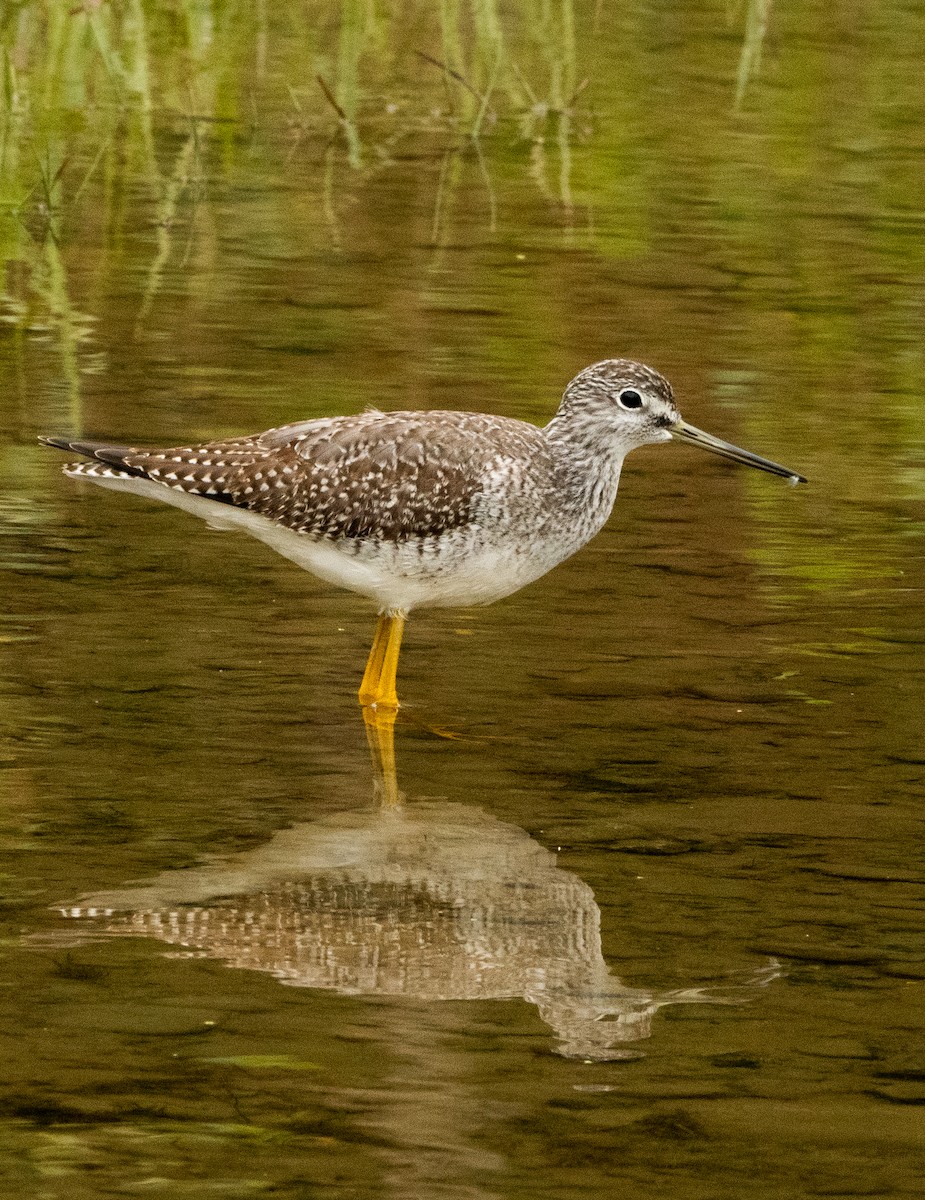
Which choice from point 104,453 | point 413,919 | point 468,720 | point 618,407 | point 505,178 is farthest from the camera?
point 505,178

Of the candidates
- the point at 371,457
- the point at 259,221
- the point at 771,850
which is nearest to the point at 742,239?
the point at 259,221

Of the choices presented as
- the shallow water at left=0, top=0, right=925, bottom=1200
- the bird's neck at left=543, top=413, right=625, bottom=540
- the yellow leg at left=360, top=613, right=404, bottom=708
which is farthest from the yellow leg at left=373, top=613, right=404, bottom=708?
the bird's neck at left=543, top=413, right=625, bottom=540

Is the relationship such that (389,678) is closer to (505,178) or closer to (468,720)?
(468,720)

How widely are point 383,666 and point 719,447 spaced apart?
1625 millimetres

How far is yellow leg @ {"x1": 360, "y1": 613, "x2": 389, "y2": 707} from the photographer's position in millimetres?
8445

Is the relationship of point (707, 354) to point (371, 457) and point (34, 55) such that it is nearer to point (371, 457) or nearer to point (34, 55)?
point (371, 457)

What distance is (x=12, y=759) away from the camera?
25.1 feet

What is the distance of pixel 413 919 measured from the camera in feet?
21.7

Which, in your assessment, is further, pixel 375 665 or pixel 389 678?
pixel 375 665

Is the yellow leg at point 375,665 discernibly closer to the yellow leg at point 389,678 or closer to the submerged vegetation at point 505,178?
the yellow leg at point 389,678

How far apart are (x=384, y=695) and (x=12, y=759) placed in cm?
140

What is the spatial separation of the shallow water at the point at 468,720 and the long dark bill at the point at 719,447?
61 cm

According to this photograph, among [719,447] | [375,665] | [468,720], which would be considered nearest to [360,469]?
[375,665]

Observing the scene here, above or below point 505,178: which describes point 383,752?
below
